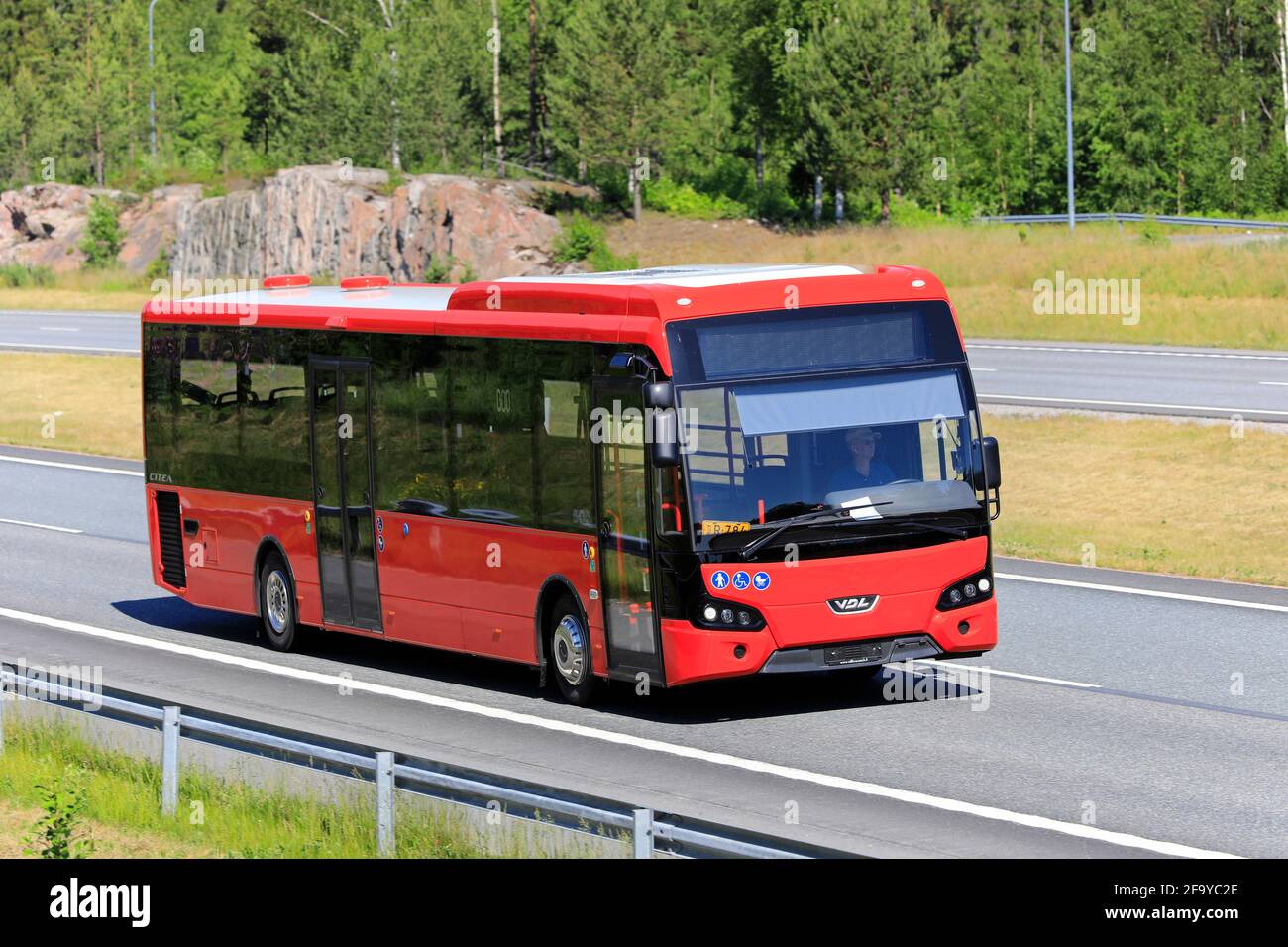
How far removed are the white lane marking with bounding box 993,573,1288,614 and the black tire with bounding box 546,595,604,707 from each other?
6.47 meters

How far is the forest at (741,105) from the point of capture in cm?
6444

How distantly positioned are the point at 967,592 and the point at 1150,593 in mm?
5703

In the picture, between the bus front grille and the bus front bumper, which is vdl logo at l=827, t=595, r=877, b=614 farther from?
the bus front grille

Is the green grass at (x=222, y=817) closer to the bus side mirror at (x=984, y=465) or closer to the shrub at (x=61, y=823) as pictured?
the shrub at (x=61, y=823)

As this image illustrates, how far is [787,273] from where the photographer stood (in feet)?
47.8

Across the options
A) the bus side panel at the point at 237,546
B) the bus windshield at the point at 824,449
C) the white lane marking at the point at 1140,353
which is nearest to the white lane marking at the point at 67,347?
the white lane marking at the point at 1140,353

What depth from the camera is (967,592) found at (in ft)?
45.4

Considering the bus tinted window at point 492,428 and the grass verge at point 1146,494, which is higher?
the bus tinted window at point 492,428

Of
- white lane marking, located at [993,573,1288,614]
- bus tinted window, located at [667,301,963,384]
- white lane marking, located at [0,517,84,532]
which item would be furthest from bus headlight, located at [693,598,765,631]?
white lane marking, located at [0,517,84,532]

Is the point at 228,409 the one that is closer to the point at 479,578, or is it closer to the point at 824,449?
the point at 479,578

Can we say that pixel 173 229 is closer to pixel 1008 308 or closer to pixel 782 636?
pixel 1008 308

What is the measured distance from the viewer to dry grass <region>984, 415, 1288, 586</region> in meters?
21.9

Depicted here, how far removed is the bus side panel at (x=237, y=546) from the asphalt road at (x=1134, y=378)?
16361mm
